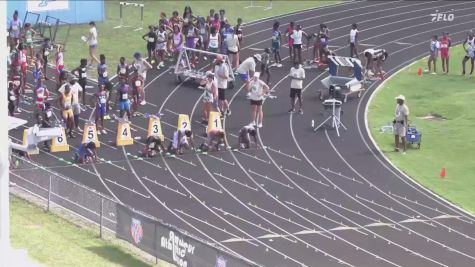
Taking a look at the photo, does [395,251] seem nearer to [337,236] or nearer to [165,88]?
[337,236]

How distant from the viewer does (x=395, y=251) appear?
A: 1059 inches

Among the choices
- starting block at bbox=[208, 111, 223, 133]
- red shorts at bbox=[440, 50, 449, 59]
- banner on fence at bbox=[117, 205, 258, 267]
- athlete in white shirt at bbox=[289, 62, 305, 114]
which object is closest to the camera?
banner on fence at bbox=[117, 205, 258, 267]

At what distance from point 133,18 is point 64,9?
4286mm

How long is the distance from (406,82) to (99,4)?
1398 centimetres

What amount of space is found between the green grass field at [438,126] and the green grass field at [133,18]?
30.8 ft

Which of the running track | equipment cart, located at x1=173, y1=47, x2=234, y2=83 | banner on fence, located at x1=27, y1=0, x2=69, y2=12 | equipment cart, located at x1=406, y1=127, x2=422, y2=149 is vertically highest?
banner on fence, located at x1=27, y1=0, x2=69, y2=12

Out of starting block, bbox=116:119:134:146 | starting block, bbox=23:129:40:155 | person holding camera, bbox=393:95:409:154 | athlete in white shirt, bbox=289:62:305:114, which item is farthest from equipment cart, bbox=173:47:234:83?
starting block, bbox=23:129:40:155

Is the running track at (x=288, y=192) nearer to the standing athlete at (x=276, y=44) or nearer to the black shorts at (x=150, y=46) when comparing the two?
the black shorts at (x=150, y=46)

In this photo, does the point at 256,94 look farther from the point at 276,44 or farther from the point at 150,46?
the point at 276,44

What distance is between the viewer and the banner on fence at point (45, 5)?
46.6 meters

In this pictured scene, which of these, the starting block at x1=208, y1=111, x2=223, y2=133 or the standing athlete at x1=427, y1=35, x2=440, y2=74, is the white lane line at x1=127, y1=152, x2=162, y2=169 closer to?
the starting block at x1=208, y1=111, x2=223, y2=133

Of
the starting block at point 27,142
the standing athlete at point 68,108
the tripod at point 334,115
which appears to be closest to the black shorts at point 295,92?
the tripod at point 334,115

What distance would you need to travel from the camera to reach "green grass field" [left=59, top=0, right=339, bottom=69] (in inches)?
1790

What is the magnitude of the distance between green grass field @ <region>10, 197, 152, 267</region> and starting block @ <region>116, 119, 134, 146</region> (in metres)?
6.48
